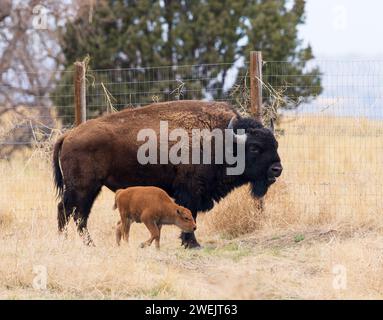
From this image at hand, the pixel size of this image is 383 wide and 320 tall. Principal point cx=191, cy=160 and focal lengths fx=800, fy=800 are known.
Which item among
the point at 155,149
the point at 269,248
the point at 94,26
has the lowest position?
the point at 269,248

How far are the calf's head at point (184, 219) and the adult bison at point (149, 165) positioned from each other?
24.1 inches

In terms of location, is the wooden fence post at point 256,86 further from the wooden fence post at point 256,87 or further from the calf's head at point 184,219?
the calf's head at point 184,219

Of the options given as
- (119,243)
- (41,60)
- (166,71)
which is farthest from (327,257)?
(41,60)

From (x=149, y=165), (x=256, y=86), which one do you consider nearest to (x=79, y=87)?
(x=149, y=165)

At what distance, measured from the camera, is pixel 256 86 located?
12.6 meters

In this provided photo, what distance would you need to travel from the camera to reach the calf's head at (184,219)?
10.2m

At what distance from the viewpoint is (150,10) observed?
24.3 meters

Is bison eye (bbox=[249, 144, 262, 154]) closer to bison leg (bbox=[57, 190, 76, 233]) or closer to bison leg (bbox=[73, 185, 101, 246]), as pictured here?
bison leg (bbox=[73, 185, 101, 246])

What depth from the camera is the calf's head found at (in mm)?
10172

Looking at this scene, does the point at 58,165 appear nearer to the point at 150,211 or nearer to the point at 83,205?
the point at 83,205

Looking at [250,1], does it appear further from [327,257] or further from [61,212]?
[327,257]

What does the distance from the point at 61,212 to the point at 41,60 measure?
554 inches

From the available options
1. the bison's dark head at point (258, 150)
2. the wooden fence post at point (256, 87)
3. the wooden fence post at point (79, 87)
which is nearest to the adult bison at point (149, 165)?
the bison's dark head at point (258, 150)

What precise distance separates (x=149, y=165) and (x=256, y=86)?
2.56 meters
